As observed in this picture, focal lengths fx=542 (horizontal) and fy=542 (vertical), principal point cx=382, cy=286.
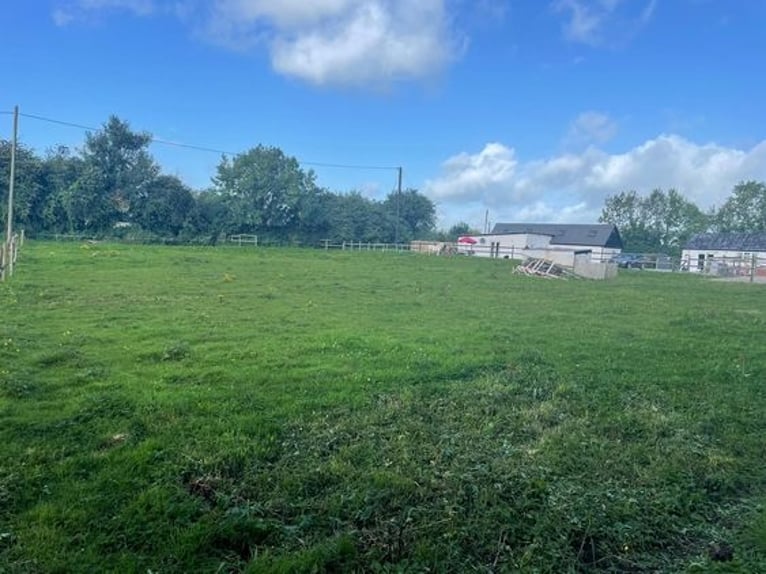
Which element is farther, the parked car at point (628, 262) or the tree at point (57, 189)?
the parked car at point (628, 262)

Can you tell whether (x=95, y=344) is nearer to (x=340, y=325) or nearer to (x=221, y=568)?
(x=340, y=325)

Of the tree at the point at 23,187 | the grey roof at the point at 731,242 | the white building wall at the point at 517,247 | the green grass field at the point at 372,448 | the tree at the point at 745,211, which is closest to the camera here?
the green grass field at the point at 372,448

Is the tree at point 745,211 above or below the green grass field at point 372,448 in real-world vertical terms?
above

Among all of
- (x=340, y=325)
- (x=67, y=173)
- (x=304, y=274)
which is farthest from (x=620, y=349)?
(x=67, y=173)

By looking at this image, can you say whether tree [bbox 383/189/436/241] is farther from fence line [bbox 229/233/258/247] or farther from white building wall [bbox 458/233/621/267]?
fence line [bbox 229/233/258/247]

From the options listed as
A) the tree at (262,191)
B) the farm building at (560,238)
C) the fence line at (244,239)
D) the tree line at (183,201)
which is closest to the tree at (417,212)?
the tree line at (183,201)

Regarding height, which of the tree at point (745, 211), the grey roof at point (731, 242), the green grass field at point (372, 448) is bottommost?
the green grass field at point (372, 448)

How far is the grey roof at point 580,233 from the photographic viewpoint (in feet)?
203

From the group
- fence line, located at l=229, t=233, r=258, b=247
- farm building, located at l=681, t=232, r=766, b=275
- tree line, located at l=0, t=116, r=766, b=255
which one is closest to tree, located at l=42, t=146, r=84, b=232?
tree line, located at l=0, t=116, r=766, b=255

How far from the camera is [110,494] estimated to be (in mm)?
3746

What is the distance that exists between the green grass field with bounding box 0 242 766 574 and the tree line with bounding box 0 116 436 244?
33.8 metres

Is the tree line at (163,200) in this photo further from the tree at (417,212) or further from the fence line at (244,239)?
the tree at (417,212)

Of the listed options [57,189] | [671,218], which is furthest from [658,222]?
[57,189]

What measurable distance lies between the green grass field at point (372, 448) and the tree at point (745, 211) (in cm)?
7164
